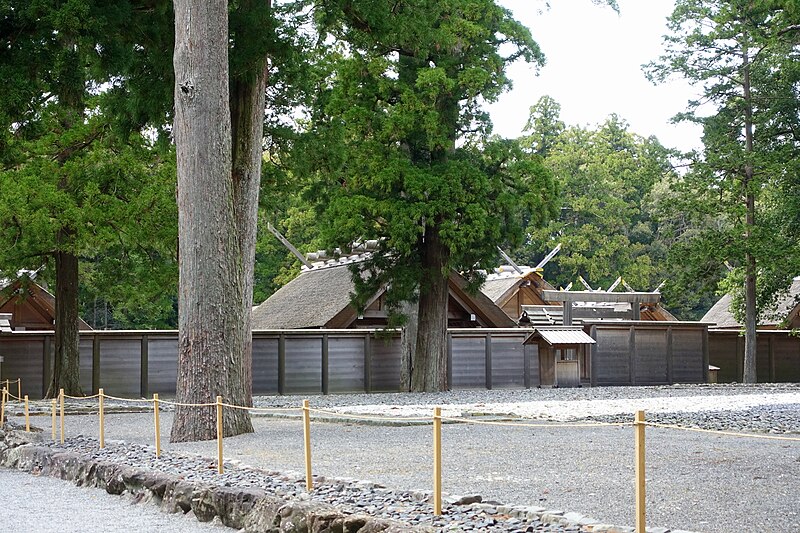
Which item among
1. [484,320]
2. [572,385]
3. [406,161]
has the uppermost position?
[406,161]

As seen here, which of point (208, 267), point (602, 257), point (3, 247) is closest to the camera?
point (208, 267)

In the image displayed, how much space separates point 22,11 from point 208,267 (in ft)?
14.5

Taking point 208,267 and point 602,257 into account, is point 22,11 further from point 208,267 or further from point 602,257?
point 602,257

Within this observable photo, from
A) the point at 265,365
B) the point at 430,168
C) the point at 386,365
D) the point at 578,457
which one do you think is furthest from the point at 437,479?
the point at 386,365

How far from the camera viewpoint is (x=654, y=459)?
414 inches

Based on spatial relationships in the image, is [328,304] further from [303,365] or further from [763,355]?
[763,355]

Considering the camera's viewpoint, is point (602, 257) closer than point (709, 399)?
No

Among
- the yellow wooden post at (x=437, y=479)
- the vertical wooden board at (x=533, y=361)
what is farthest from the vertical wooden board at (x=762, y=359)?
the yellow wooden post at (x=437, y=479)

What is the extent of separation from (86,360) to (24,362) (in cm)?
151

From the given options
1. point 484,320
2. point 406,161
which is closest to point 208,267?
point 406,161

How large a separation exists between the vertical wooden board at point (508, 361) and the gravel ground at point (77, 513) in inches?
777

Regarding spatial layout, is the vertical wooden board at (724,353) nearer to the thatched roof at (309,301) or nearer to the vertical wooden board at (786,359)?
the vertical wooden board at (786,359)

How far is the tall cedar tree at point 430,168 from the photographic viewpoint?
2441 centimetres

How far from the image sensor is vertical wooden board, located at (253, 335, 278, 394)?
27.5m
